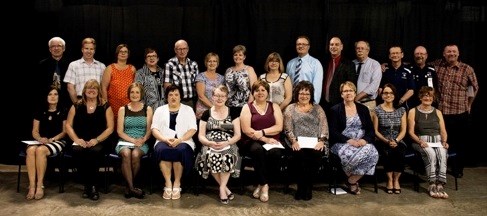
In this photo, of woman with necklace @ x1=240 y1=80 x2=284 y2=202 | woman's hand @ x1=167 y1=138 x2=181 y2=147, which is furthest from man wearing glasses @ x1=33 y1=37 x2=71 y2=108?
woman with necklace @ x1=240 y1=80 x2=284 y2=202

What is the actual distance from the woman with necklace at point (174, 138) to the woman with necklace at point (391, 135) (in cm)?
189

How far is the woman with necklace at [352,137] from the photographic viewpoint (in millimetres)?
4582

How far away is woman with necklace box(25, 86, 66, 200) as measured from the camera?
14.5 feet

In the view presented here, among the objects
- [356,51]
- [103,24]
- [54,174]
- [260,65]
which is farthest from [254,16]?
[54,174]

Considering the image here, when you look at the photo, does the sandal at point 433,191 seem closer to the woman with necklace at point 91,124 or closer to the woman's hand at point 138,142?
the woman's hand at point 138,142

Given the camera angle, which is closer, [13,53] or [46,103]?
[46,103]

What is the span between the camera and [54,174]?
517 cm

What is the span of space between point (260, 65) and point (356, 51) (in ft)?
3.65

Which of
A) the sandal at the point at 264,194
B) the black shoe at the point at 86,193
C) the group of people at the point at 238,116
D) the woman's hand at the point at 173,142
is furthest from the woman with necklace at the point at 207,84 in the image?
the black shoe at the point at 86,193

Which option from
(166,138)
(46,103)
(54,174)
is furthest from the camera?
(54,174)

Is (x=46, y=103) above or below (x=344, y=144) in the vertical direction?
above

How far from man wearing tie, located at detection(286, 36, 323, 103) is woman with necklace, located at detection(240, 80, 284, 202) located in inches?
24.8

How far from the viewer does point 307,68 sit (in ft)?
17.0

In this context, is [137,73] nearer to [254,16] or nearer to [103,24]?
[103,24]
